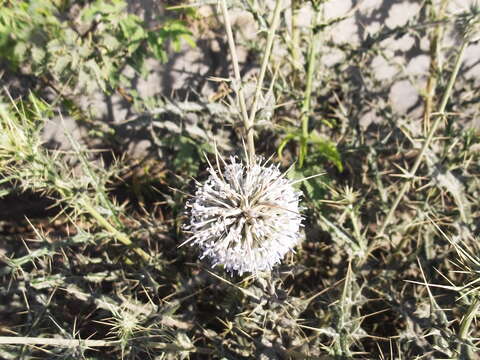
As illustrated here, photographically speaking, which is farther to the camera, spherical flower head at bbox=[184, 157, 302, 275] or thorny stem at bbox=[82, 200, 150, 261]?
thorny stem at bbox=[82, 200, 150, 261]

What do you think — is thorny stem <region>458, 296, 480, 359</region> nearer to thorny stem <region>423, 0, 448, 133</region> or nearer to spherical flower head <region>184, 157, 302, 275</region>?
spherical flower head <region>184, 157, 302, 275</region>

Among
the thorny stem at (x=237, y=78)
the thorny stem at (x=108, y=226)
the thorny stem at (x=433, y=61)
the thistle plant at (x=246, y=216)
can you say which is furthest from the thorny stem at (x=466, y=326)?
the thorny stem at (x=108, y=226)

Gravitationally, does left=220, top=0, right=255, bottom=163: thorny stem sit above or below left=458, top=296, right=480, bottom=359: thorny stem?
above

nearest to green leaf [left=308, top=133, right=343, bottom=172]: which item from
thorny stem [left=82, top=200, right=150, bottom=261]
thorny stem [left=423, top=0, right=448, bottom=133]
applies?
thorny stem [left=423, top=0, right=448, bottom=133]

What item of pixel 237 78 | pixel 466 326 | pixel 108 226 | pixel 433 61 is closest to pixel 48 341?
pixel 108 226

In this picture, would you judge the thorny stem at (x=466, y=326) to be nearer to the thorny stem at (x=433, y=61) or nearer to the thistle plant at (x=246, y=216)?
the thistle plant at (x=246, y=216)

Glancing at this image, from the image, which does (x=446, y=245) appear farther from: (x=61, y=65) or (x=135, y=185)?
(x=61, y=65)
